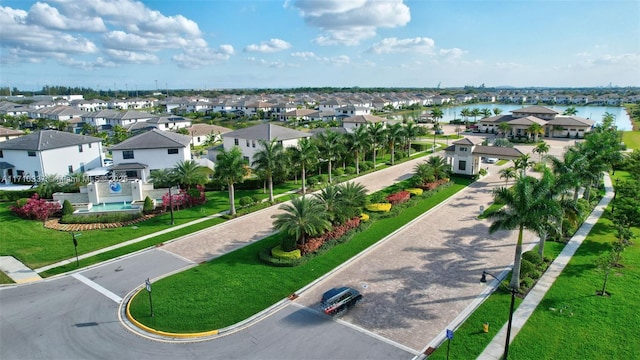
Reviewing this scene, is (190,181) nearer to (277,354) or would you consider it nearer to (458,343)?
(277,354)

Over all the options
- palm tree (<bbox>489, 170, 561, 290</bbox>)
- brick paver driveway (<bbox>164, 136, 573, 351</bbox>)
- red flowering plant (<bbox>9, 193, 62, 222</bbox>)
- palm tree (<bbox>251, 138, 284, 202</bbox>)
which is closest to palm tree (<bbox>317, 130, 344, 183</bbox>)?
palm tree (<bbox>251, 138, 284, 202</bbox>)

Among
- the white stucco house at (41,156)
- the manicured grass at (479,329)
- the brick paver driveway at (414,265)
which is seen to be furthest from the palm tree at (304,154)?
the white stucco house at (41,156)

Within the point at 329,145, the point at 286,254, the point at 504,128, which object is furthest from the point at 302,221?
the point at 504,128

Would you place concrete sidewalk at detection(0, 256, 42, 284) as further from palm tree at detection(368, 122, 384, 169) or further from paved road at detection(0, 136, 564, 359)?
palm tree at detection(368, 122, 384, 169)

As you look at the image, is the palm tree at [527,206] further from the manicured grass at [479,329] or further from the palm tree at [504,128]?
the palm tree at [504,128]

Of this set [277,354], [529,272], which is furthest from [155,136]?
[529,272]

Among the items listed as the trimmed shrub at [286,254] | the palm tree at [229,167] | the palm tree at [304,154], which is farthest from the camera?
the palm tree at [304,154]
